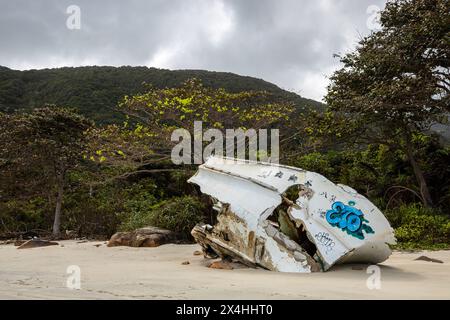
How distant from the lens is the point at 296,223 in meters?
6.30

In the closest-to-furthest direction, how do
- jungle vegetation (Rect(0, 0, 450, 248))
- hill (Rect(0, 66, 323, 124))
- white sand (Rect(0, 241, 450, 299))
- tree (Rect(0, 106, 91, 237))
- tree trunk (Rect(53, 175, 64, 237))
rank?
white sand (Rect(0, 241, 450, 299)), jungle vegetation (Rect(0, 0, 450, 248)), tree trunk (Rect(53, 175, 64, 237)), tree (Rect(0, 106, 91, 237)), hill (Rect(0, 66, 323, 124))

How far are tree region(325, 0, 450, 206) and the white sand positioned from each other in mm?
6034

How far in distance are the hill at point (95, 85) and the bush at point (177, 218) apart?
2163 cm

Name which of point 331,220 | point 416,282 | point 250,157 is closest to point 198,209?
point 250,157

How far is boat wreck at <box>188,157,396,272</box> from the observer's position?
5.98 meters

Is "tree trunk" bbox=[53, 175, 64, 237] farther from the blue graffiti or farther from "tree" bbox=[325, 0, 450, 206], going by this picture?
the blue graffiti

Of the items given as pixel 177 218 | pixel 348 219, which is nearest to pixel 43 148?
pixel 177 218

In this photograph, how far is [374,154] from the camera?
18.3m

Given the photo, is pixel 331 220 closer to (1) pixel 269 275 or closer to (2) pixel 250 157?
(1) pixel 269 275

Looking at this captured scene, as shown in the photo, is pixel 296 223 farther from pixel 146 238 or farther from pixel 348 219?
pixel 146 238

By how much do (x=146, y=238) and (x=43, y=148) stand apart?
7344 mm

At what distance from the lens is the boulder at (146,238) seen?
10344 millimetres

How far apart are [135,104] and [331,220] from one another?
11.0 metres

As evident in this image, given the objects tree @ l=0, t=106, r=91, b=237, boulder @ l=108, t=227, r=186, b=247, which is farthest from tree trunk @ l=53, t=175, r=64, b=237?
boulder @ l=108, t=227, r=186, b=247
